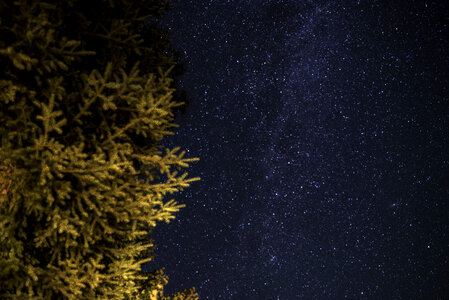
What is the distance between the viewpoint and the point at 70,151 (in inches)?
98.7

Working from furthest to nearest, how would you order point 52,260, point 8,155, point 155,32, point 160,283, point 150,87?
1. point 160,283
2. point 155,32
3. point 150,87
4. point 52,260
5. point 8,155

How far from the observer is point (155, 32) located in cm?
445

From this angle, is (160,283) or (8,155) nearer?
(8,155)

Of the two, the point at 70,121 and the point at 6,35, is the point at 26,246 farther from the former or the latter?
the point at 6,35

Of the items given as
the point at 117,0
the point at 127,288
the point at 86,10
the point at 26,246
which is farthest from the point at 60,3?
the point at 127,288

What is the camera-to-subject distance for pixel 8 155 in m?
2.34

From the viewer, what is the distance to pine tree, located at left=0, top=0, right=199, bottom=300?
2418 millimetres

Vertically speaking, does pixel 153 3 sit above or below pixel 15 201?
above

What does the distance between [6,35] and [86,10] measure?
95 centimetres

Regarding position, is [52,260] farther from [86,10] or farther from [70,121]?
[86,10]

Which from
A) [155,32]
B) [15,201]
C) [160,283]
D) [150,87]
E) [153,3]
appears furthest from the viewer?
[160,283]

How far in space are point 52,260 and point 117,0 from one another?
269cm

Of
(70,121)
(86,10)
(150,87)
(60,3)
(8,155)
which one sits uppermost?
(86,10)

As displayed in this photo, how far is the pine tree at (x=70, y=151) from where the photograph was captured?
2.42m
